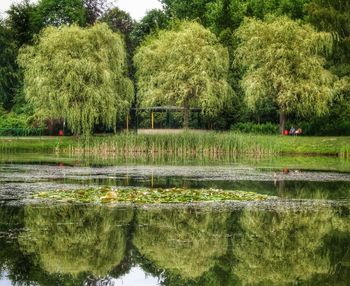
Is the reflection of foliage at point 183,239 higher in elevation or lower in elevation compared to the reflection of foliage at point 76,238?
lower

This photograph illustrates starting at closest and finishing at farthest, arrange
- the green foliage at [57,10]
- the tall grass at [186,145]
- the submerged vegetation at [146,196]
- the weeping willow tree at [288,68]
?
the submerged vegetation at [146,196]
the tall grass at [186,145]
the weeping willow tree at [288,68]
the green foliage at [57,10]

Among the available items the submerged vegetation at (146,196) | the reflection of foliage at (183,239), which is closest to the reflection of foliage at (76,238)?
the reflection of foliage at (183,239)

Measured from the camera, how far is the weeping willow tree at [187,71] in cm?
6006

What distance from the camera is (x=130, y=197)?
2177 centimetres

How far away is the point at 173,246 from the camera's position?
14664mm

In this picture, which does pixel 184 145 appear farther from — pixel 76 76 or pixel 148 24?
pixel 148 24

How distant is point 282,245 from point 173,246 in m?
2.35

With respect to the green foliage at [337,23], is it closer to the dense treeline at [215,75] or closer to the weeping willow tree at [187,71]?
the dense treeline at [215,75]

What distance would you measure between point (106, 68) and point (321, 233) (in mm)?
38468

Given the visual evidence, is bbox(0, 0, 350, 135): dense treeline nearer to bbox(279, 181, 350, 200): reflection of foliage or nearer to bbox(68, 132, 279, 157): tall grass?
bbox(68, 132, 279, 157): tall grass

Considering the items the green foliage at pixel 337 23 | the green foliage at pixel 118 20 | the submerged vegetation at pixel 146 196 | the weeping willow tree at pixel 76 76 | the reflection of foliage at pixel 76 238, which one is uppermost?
the green foliage at pixel 118 20

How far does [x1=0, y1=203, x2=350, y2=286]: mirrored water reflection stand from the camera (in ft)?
A: 40.1

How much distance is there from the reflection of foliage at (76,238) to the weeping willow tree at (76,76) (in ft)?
107

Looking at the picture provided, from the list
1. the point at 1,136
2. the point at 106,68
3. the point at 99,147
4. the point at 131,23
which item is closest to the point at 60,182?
the point at 99,147
